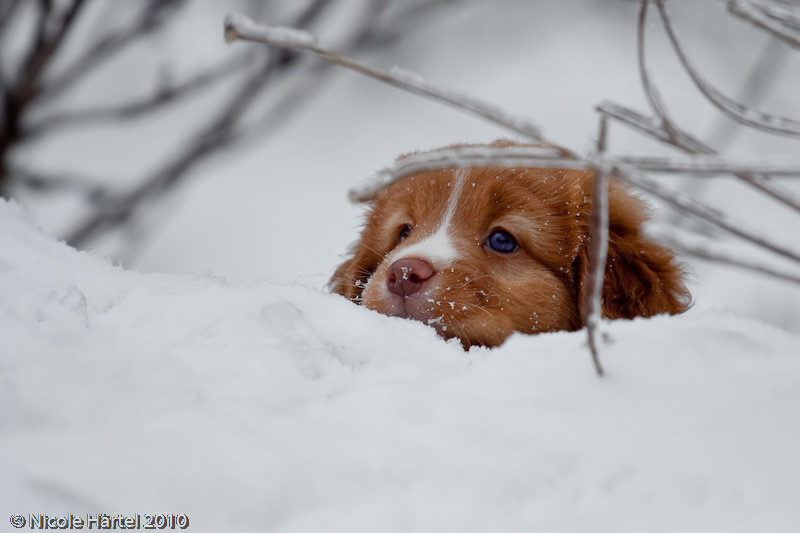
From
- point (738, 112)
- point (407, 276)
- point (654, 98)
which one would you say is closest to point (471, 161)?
point (654, 98)

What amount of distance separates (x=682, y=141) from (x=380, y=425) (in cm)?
90

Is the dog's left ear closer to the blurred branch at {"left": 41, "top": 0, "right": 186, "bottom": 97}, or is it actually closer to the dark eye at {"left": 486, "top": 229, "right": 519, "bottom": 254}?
the dark eye at {"left": 486, "top": 229, "right": 519, "bottom": 254}

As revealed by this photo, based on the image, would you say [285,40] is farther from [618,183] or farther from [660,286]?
[618,183]

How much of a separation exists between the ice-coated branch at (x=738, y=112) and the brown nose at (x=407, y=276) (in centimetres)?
132

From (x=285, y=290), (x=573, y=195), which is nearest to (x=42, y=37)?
(x=285, y=290)

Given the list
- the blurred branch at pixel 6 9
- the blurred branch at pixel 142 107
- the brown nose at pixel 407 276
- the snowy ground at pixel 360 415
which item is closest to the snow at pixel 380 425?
the snowy ground at pixel 360 415

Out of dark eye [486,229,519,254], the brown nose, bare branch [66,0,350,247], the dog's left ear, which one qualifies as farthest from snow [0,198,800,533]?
bare branch [66,0,350,247]

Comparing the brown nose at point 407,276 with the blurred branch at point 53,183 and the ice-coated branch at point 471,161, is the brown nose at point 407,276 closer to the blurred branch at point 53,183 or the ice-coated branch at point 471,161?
the ice-coated branch at point 471,161

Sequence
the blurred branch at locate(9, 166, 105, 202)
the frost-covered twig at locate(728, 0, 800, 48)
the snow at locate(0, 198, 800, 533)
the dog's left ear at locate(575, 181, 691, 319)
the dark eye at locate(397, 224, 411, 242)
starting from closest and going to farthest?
the snow at locate(0, 198, 800, 533)
the frost-covered twig at locate(728, 0, 800, 48)
the dog's left ear at locate(575, 181, 691, 319)
the blurred branch at locate(9, 166, 105, 202)
the dark eye at locate(397, 224, 411, 242)

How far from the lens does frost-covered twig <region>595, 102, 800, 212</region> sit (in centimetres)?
147

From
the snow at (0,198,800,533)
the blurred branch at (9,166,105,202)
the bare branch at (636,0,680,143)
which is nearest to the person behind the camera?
the snow at (0,198,800,533)

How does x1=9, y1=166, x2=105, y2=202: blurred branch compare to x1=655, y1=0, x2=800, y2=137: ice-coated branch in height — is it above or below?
above

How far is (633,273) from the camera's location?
3287 millimetres

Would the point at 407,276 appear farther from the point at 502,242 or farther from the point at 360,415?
the point at 360,415
